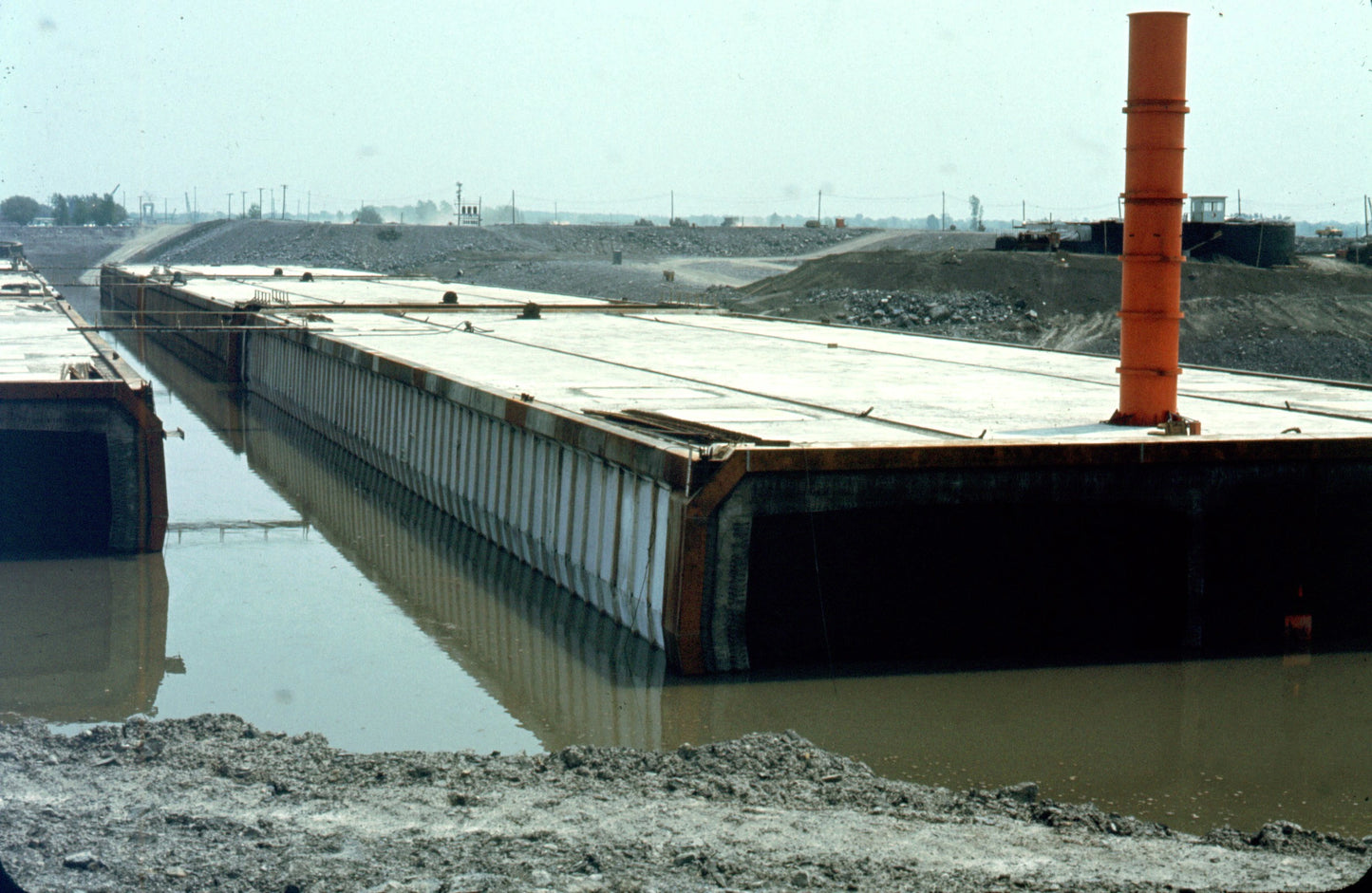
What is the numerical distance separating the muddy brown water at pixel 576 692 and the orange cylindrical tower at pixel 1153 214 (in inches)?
134

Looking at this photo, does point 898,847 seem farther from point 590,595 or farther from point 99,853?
point 590,595

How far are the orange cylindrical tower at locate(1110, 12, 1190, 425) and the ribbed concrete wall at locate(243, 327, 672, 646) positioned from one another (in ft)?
18.4

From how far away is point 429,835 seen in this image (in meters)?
7.83

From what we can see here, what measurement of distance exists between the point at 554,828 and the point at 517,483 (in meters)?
9.45

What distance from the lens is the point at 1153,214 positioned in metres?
15.6

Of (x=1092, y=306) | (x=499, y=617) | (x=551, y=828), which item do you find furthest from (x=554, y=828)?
(x=1092, y=306)

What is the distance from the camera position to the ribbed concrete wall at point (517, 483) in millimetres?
13453

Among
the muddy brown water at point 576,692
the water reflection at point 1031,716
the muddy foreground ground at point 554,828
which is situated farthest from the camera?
the muddy brown water at point 576,692

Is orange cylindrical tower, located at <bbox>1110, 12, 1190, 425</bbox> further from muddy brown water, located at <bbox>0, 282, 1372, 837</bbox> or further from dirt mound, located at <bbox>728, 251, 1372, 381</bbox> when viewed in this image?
dirt mound, located at <bbox>728, 251, 1372, 381</bbox>

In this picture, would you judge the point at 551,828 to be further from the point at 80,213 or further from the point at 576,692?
the point at 80,213

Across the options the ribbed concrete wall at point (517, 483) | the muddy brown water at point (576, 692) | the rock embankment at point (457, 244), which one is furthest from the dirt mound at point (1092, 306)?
the rock embankment at point (457, 244)

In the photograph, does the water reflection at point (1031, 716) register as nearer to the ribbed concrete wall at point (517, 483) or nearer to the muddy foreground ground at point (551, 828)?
the ribbed concrete wall at point (517, 483)

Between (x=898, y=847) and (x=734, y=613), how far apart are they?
15.8ft

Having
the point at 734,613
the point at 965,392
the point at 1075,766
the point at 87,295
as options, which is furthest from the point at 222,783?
the point at 87,295
